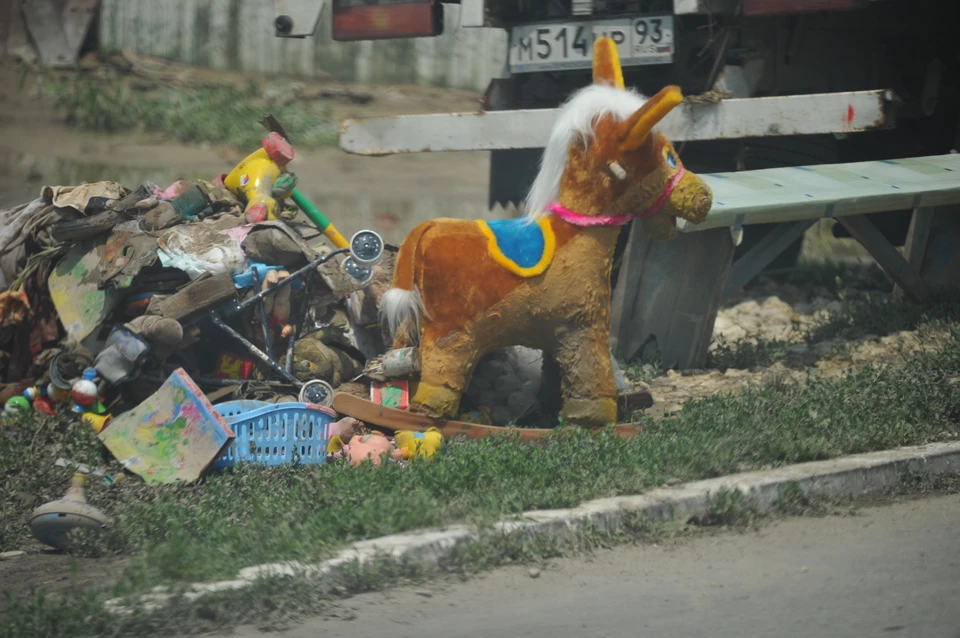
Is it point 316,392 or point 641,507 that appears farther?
point 316,392

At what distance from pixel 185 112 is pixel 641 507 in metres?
9.19

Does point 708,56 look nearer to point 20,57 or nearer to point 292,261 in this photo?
point 292,261

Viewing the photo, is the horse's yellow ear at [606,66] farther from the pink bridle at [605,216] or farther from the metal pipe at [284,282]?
the metal pipe at [284,282]

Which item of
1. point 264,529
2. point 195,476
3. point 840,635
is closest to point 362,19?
point 195,476

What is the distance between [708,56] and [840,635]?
13.9 feet

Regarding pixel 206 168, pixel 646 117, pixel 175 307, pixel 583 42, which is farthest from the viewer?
pixel 206 168

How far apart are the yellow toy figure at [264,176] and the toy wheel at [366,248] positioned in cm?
73

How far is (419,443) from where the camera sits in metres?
4.38

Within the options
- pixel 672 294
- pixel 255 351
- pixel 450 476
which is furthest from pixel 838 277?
pixel 450 476

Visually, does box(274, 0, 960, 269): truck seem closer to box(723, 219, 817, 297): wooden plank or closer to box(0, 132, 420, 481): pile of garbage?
box(723, 219, 817, 297): wooden plank

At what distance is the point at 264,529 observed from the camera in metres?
3.64

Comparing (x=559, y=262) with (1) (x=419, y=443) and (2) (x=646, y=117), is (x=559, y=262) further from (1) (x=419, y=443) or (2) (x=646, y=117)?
(1) (x=419, y=443)

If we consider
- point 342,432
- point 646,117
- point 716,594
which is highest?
point 646,117

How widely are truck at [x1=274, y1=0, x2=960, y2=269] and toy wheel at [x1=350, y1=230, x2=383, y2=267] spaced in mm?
1612
